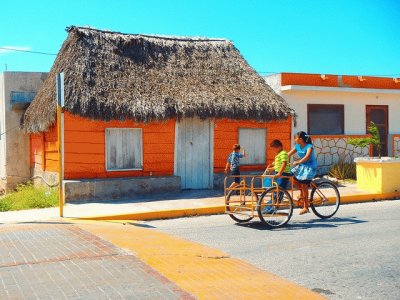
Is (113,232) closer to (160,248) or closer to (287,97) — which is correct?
(160,248)

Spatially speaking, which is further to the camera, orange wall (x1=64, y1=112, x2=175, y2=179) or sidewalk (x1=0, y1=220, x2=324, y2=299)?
orange wall (x1=64, y1=112, x2=175, y2=179)

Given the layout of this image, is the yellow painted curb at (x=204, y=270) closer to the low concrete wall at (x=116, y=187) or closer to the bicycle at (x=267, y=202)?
the bicycle at (x=267, y=202)

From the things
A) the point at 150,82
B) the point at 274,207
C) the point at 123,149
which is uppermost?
the point at 150,82

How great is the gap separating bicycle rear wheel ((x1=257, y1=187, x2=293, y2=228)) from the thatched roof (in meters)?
5.95

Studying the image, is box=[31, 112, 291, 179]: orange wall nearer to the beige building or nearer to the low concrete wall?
the low concrete wall

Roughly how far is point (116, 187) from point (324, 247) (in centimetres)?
771

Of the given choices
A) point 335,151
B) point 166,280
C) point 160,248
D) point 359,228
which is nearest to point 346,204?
point 359,228

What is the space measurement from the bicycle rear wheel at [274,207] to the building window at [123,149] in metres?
6.44

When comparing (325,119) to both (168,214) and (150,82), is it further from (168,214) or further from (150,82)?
(168,214)

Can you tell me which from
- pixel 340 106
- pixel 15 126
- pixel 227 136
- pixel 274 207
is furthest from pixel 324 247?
pixel 15 126

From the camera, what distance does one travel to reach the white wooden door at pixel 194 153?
16062 millimetres

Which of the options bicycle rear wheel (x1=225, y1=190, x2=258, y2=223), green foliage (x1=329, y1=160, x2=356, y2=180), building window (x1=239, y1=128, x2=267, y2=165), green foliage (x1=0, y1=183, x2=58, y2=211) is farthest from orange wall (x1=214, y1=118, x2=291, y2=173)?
bicycle rear wheel (x1=225, y1=190, x2=258, y2=223)

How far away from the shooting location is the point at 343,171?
18938 millimetres

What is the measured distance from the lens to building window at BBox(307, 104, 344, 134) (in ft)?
65.5
